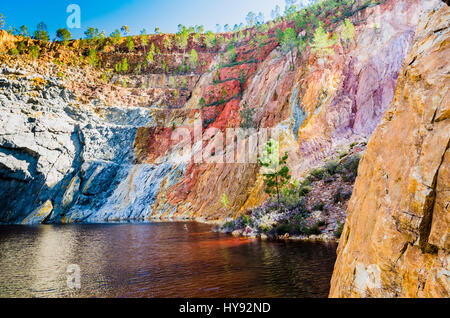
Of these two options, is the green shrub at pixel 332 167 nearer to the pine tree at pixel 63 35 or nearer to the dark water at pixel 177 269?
the dark water at pixel 177 269

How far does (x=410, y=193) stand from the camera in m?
4.73

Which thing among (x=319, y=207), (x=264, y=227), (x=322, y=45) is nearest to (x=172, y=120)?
(x=322, y=45)

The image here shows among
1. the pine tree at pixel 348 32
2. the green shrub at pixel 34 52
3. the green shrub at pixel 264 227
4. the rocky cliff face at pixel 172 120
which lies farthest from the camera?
the green shrub at pixel 34 52

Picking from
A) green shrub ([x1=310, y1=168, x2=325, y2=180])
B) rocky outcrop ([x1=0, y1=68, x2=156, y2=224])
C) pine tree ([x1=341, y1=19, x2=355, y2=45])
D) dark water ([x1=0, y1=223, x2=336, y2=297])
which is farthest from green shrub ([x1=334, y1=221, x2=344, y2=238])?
rocky outcrop ([x1=0, y1=68, x2=156, y2=224])

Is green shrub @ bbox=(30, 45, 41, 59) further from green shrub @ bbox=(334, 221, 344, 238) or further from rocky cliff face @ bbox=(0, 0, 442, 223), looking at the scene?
green shrub @ bbox=(334, 221, 344, 238)

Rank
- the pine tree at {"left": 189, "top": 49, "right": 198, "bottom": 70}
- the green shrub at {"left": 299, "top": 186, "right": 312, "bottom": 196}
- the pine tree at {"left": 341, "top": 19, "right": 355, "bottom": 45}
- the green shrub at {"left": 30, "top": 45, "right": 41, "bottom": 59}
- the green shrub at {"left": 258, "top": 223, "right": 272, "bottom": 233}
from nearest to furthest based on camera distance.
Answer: the green shrub at {"left": 258, "top": 223, "right": 272, "bottom": 233}
the green shrub at {"left": 299, "top": 186, "right": 312, "bottom": 196}
the pine tree at {"left": 341, "top": 19, "right": 355, "bottom": 45}
the green shrub at {"left": 30, "top": 45, "right": 41, "bottom": 59}
the pine tree at {"left": 189, "top": 49, "right": 198, "bottom": 70}

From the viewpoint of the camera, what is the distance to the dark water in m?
14.1

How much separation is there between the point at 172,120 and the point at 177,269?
219ft

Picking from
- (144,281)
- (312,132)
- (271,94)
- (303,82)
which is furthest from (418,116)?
(271,94)

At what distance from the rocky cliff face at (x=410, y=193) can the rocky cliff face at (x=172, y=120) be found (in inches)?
1376

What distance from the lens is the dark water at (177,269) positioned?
14.1m

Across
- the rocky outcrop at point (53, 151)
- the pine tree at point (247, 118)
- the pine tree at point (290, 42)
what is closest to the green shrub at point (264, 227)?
the pine tree at point (247, 118)

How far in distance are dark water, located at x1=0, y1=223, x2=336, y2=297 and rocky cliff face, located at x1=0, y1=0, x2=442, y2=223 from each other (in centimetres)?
1914

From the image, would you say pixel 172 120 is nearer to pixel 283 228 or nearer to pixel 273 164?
pixel 273 164
